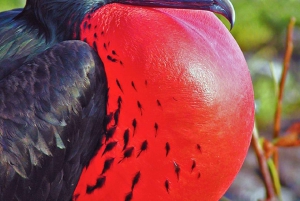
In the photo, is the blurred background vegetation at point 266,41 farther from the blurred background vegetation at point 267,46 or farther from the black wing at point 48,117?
the black wing at point 48,117

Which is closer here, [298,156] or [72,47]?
[72,47]

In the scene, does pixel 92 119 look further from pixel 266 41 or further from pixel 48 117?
pixel 266 41

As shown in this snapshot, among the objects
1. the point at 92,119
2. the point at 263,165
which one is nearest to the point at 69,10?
the point at 92,119

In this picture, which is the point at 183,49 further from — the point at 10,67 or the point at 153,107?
the point at 10,67

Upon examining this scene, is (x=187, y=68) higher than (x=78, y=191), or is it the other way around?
(x=187, y=68)

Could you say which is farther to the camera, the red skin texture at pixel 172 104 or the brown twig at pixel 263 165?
the brown twig at pixel 263 165

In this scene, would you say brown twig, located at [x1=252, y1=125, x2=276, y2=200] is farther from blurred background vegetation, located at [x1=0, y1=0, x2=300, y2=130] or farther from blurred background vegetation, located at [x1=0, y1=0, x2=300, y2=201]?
blurred background vegetation, located at [x1=0, y1=0, x2=300, y2=130]

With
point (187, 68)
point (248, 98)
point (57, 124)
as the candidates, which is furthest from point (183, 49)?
point (57, 124)

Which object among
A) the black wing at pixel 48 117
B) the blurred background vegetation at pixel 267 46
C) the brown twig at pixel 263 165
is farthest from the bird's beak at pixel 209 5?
the blurred background vegetation at pixel 267 46
